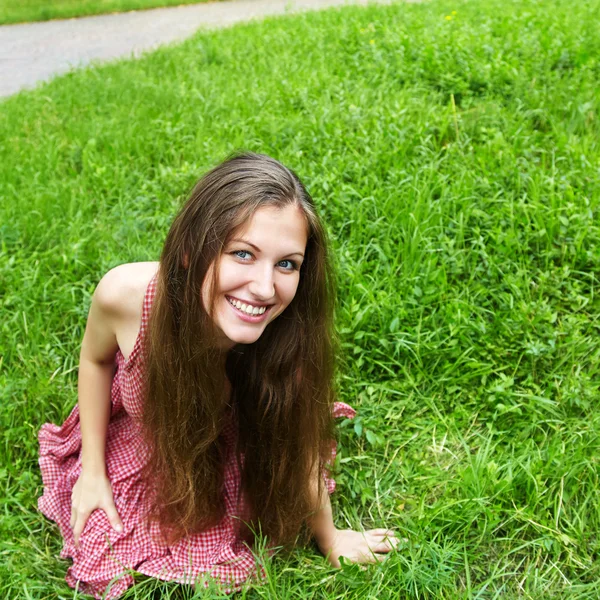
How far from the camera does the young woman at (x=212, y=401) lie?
180 cm

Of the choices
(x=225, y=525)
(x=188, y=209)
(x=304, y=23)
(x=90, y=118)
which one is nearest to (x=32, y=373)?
(x=225, y=525)

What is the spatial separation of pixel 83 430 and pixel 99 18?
753 cm

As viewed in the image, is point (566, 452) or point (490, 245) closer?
point (566, 452)

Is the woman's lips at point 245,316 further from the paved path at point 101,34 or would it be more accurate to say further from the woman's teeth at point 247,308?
the paved path at point 101,34

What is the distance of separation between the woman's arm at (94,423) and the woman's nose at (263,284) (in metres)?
0.62

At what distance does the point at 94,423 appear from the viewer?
2258 millimetres

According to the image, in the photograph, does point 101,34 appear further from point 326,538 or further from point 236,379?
point 326,538

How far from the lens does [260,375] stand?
2.09 metres

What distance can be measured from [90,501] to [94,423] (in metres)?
0.24

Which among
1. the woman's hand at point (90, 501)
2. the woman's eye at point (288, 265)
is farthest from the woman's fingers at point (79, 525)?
the woman's eye at point (288, 265)

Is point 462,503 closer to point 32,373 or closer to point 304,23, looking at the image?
point 32,373

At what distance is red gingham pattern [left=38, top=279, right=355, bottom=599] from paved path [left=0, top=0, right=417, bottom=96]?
448cm

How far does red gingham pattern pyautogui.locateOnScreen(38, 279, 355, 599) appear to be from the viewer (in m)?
2.14

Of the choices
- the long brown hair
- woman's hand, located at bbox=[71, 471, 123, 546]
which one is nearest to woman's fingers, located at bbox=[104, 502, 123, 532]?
woman's hand, located at bbox=[71, 471, 123, 546]
